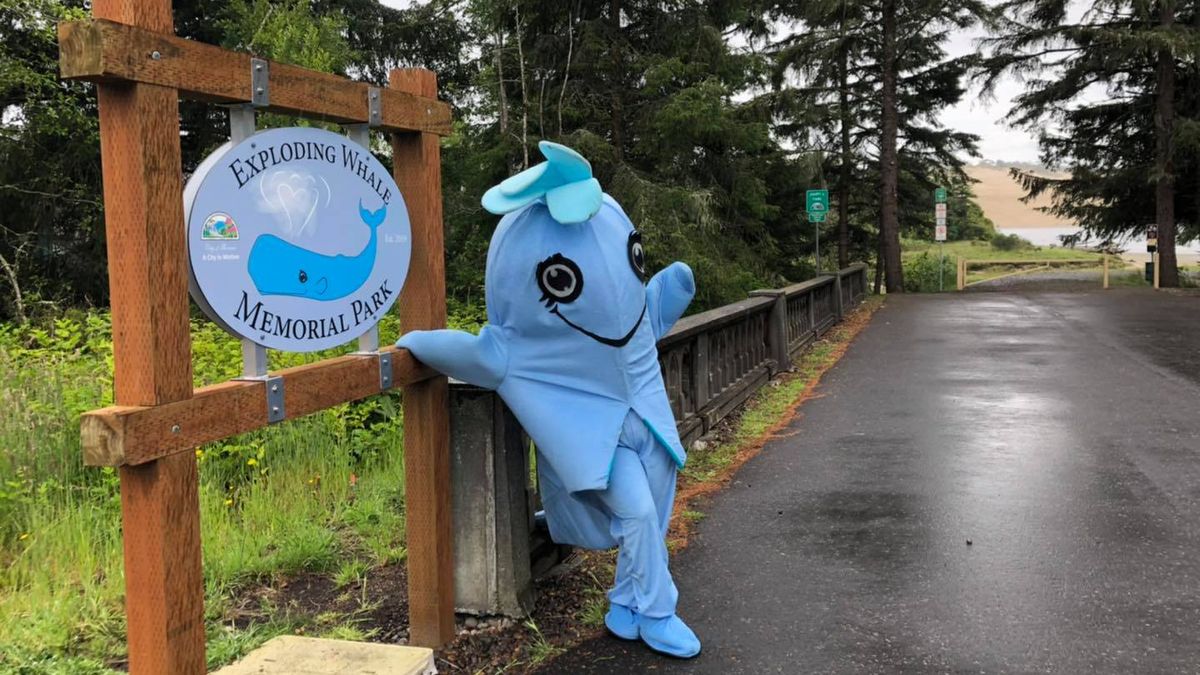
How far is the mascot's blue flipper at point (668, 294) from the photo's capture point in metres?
4.14

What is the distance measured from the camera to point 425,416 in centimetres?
371

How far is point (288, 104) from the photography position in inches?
113

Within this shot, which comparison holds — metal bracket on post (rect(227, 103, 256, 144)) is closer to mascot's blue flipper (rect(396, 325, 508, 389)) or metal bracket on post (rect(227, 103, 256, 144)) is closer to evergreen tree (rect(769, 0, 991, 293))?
mascot's blue flipper (rect(396, 325, 508, 389))

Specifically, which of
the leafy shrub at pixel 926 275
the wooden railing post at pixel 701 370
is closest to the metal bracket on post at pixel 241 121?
the wooden railing post at pixel 701 370

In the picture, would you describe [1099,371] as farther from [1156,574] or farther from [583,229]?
[583,229]

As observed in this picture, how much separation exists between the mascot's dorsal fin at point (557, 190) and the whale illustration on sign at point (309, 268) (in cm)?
45

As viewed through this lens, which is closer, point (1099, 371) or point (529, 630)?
point (529, 630)

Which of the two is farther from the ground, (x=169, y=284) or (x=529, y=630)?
(x=169, y=284)

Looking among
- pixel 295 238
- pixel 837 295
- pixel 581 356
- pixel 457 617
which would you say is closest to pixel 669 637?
pixel 457 617

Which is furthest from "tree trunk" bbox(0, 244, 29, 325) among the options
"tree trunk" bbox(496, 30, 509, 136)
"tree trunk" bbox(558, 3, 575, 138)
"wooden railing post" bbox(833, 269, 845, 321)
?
"wooden railing post" bbox(833, 269, 845, 321)

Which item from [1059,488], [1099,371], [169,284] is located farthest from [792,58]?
[169,284]

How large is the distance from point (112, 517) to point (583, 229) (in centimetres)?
355

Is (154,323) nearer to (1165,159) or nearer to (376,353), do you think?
(376,353)

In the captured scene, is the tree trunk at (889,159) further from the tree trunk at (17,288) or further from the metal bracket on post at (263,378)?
the metal bracket on post at (263,378)
